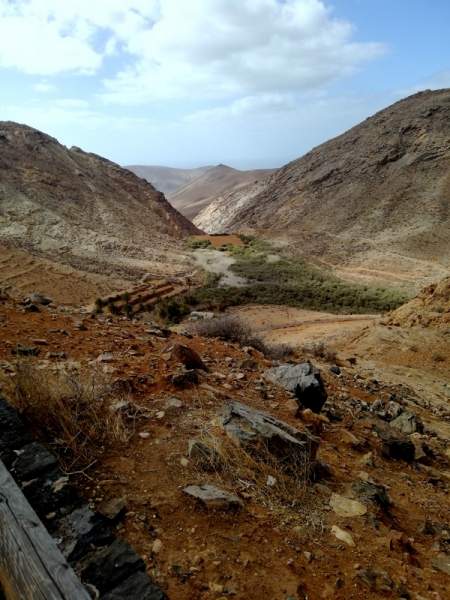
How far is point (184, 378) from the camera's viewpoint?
173 inches

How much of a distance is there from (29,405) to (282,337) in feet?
33.4

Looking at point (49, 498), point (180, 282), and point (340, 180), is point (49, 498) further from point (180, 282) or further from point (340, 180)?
point (340, 180)

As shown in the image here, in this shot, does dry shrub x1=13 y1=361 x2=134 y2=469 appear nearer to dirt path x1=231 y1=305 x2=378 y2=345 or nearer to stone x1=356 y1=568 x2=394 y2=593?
stone x1=356 y1=568 x2=394 y2=593

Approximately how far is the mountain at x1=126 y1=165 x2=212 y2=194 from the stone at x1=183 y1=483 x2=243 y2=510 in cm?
14654

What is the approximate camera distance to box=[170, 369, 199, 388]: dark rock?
4.32 metres

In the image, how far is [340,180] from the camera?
40938 millimetres

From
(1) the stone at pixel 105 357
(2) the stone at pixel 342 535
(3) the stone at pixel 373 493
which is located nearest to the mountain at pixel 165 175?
(1) the stone at pixel 105 357

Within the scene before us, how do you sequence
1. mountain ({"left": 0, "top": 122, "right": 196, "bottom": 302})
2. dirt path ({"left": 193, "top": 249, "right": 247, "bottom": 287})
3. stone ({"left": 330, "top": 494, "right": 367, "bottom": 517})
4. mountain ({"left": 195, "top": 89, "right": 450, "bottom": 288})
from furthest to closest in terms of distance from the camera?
mountain ({"left": 195, "top": 89, "right": 450, "bottom": 288}), dirt path ({"left": 193, "top": 249, "right": 247, "bottom": 287}), mountain ({"left": 0, "top": 122, "right": 196, "bottom": 302}), stone ({"left": 330, "top": 494, "right": 367, "bottom": 517})

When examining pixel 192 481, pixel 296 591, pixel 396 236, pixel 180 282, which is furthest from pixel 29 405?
pixel 396 236

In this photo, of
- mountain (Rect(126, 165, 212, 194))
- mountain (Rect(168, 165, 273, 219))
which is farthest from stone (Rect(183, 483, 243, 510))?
mountain (Rect(126, 165, 212, 194))

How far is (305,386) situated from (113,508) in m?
2.89

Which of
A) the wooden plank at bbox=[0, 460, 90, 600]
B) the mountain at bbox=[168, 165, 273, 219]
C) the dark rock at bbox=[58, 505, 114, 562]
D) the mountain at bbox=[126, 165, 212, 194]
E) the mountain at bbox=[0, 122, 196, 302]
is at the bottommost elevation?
the dark rock at bbox=[58, 505, 114, 562]

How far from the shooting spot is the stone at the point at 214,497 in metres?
2.69

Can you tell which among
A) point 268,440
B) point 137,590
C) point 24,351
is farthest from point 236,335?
point 137,590
